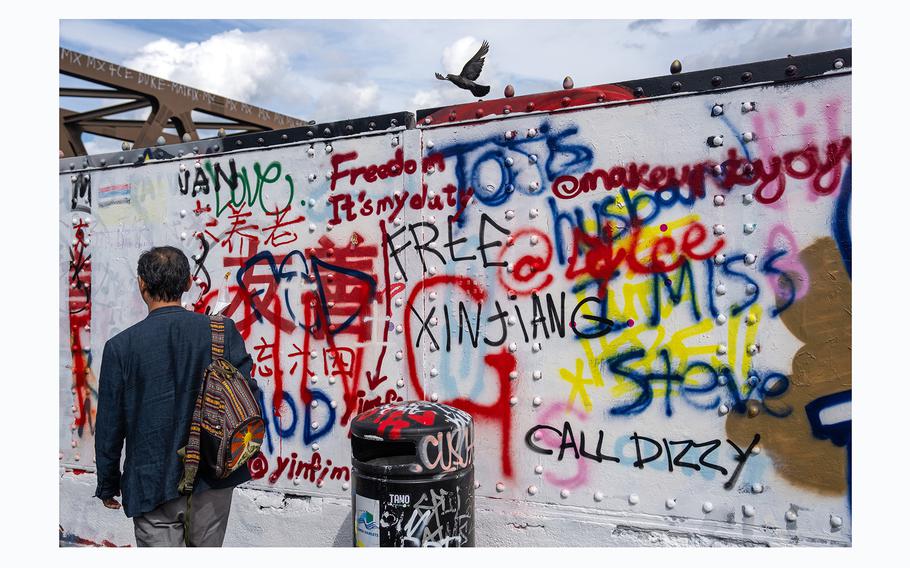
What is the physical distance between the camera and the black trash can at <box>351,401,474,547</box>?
3.28 m

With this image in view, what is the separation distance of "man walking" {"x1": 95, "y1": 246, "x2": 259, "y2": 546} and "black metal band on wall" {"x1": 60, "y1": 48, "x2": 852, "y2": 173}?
1702mm

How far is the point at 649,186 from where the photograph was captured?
3.75 metres

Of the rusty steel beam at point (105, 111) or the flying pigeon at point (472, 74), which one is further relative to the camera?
the rusty steel beam at point (105, 111)

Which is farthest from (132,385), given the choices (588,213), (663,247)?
(663,247)

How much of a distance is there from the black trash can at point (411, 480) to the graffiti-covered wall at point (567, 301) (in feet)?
2.32

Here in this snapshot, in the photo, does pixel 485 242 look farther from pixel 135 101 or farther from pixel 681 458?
pixel 135 101

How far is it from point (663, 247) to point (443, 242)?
1.28 m

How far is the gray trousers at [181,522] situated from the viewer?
127 inches

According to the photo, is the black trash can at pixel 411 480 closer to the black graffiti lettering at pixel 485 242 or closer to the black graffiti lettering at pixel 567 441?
the black graffiti lettering at pixel 567 441

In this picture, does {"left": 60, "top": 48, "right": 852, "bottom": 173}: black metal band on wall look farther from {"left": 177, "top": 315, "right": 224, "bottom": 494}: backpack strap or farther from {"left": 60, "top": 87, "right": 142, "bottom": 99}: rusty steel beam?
{"left": 60, "top": 87, "right": 142, "bottom": 99}: rusty steel beam

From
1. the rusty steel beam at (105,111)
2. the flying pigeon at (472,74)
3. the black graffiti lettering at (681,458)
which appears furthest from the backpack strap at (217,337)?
the rusty steel beam at (105,111)

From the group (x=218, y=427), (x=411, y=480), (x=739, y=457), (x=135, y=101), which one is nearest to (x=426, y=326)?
(x=411, y=480)

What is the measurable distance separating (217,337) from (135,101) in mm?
5993

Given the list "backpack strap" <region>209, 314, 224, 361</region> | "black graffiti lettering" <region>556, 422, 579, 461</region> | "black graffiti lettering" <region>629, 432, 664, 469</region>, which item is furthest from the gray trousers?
"black graffiti lettering" <region>629, 432, 664, 469</region>
